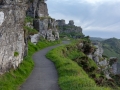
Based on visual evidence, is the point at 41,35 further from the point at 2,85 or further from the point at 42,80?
the point at 2,85

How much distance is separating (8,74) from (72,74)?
5.64 meters

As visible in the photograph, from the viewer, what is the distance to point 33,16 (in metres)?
59.9

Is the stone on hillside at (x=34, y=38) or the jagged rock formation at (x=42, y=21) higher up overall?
the jagged rock formation at (x=42, y=21)

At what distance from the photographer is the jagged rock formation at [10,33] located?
18.2 metres

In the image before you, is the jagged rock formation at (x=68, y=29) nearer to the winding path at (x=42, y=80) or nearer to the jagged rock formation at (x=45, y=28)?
the jagged rock formation at (x=45, y=28)

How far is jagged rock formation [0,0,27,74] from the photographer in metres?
18.2

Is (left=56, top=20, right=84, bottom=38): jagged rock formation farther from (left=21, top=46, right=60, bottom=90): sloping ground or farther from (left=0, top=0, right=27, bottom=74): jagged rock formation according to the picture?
(left=0, top=0, right=27, bottom=74): jagged rock formation

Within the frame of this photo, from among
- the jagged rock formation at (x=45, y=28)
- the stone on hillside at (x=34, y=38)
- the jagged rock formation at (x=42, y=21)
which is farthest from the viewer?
the jagged rock formation at (x=42, y=21)

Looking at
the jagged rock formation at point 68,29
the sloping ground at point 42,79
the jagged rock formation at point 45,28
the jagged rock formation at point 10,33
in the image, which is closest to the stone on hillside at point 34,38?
the jagged rock formation at point 45,28

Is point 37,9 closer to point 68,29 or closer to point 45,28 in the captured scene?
point 45,28

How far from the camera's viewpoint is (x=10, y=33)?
64.9 ft

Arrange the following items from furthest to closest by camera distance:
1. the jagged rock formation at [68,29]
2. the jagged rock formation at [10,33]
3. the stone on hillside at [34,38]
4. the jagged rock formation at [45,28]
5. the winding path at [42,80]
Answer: the jagged rock formation at [68,29], the jagged rock formation at [45,28], the stone on hillside at [34,38], the jagged rock formation at [10,33], the winding path at [42,80]

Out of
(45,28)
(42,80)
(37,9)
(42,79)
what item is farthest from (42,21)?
(42,80)

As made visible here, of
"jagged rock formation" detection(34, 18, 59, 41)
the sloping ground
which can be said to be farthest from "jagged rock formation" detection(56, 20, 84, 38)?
the sloping ground
